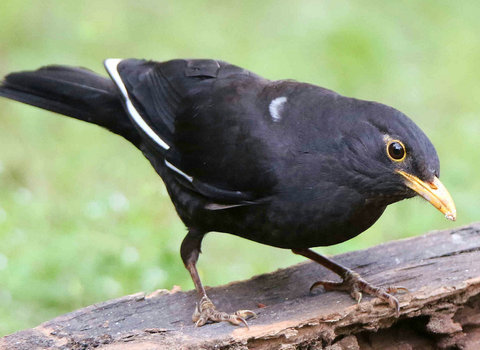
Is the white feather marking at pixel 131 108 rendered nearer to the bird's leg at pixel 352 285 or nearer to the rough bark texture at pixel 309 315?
the rough bark texture at pixel 309 315

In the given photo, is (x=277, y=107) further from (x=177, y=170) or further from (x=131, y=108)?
(x=131, y=108)

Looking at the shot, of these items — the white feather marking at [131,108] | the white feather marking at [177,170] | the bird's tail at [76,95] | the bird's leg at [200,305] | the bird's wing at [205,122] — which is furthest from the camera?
the bird's tail at [76,95]

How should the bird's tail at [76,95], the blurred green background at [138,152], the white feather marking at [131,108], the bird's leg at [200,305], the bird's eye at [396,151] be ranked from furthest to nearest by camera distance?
the blurred green background at [138,152]
the bird's tail at [76,95]
the white feather marking at [131,108]
the bird's leg at [200,305]
the bird's eye at [396,151]

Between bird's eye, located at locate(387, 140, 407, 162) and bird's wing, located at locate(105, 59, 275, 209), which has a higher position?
bird's wing, located at locate(105, 59, 275, 209)

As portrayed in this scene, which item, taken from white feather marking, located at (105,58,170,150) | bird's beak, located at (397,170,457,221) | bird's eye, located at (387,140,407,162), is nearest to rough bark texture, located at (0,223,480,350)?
bird's beak, located at (397,170,457,221)

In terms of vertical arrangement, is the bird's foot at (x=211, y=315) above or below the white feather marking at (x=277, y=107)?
below

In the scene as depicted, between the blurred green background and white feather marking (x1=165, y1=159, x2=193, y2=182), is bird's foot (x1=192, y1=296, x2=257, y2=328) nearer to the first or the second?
white feather marking (x1=165, y1=159, x2=193, y2=182)

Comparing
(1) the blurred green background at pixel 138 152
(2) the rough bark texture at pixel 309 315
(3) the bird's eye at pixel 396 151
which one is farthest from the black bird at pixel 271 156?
(1) the blurred green background at pixel 138 152
